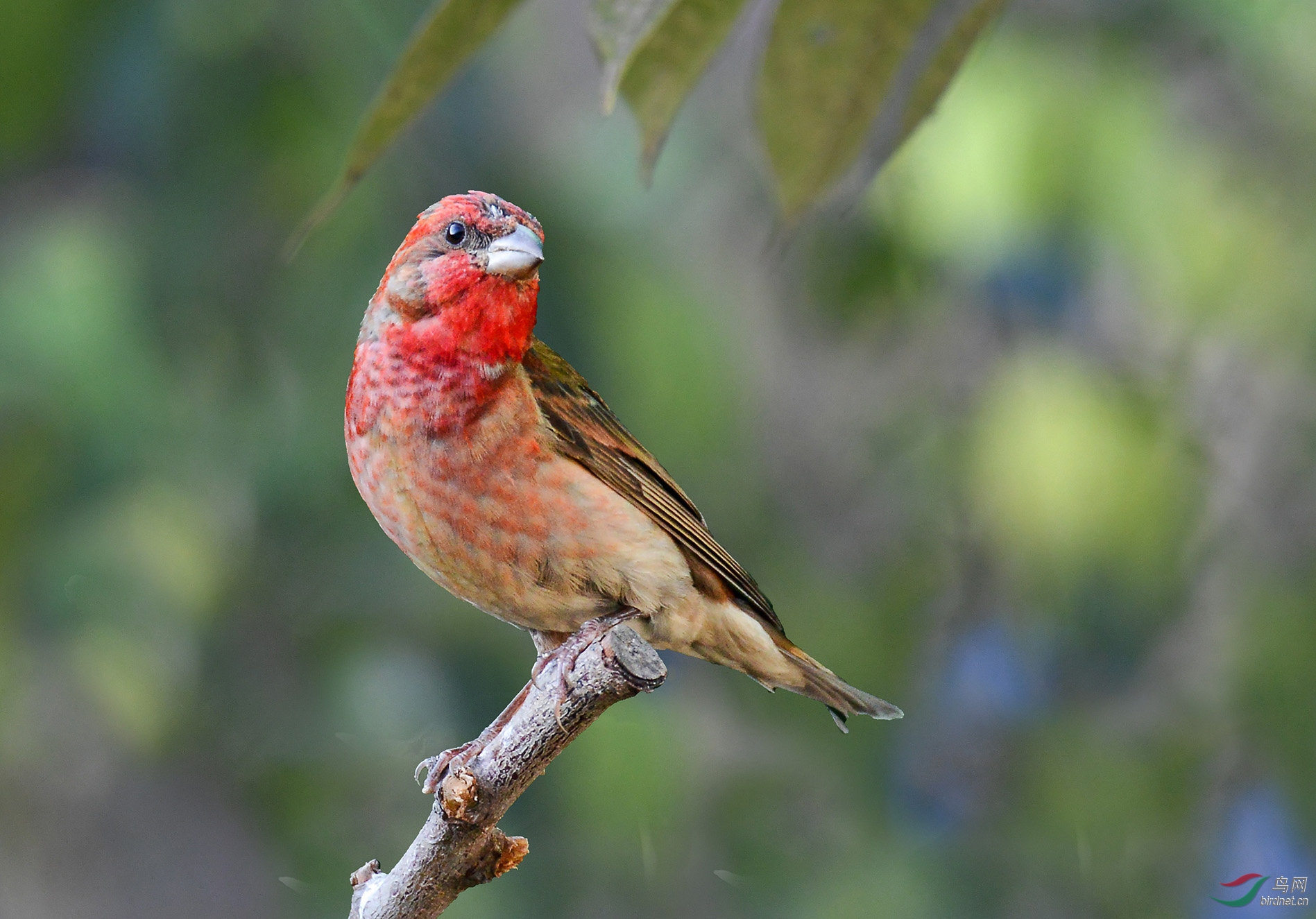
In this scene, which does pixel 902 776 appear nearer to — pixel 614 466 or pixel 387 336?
pixel 614 466

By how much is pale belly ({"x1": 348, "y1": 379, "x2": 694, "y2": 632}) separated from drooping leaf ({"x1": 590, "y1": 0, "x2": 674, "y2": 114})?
0.69m

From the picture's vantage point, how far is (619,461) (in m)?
2.36

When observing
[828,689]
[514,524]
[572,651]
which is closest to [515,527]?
[514,524]

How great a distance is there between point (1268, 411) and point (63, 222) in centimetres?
387

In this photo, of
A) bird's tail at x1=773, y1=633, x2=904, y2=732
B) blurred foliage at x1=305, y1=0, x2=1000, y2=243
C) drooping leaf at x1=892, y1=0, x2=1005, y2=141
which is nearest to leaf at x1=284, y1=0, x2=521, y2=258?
blurred foliage at x1=305, y1=0, x2=1000, y2=243

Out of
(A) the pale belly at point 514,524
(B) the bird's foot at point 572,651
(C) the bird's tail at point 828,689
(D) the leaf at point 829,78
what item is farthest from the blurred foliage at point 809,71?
(C) the bird's tail at point 828,689

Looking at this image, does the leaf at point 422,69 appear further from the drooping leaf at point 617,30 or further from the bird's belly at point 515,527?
the bird's belly at point 515,527

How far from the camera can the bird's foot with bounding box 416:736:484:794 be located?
A: 6.61 ft

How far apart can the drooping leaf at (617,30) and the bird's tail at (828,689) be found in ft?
4.02

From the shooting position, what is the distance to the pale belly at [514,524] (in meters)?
1.98

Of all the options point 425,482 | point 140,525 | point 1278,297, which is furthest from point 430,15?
point 1278,297

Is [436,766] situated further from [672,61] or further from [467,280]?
[672,61]

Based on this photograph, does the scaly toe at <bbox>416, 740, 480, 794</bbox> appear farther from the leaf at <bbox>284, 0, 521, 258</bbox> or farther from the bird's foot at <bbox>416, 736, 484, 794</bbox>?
the leaf at <bbox>284, 0, 521, 258</bbox>

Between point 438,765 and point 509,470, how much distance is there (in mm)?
450
